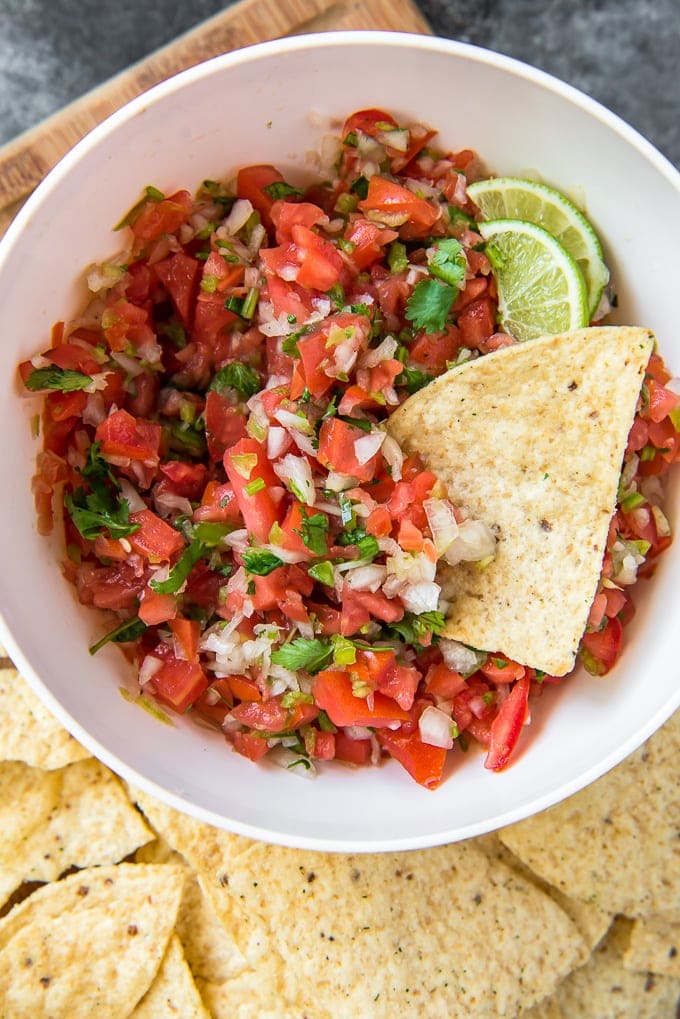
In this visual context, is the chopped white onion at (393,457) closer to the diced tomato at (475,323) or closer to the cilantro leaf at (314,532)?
the cilantro leaf at (314,532)

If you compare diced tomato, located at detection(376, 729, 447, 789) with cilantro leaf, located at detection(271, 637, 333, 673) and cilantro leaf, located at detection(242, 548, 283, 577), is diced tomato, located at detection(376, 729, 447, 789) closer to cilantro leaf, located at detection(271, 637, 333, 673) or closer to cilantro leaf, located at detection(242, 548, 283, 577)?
cilantro leaf, located at detection(271, 637, 333, 673)

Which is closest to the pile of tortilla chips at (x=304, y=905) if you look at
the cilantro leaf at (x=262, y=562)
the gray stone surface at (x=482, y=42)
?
the cilantro leaf at (x=262, y=562)

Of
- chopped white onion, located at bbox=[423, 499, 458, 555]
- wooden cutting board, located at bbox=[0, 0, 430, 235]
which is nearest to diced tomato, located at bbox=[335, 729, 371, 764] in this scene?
chopped white onion, located at bbox=[423, 499, 458, 555]

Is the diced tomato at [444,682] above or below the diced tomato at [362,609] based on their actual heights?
below

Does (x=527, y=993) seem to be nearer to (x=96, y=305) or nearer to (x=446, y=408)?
(x=446, y=408)

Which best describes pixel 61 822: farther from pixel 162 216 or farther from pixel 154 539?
pixel 162 216

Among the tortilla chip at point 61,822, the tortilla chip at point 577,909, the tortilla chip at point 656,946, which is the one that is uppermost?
the tortilla chip at point 61,822
